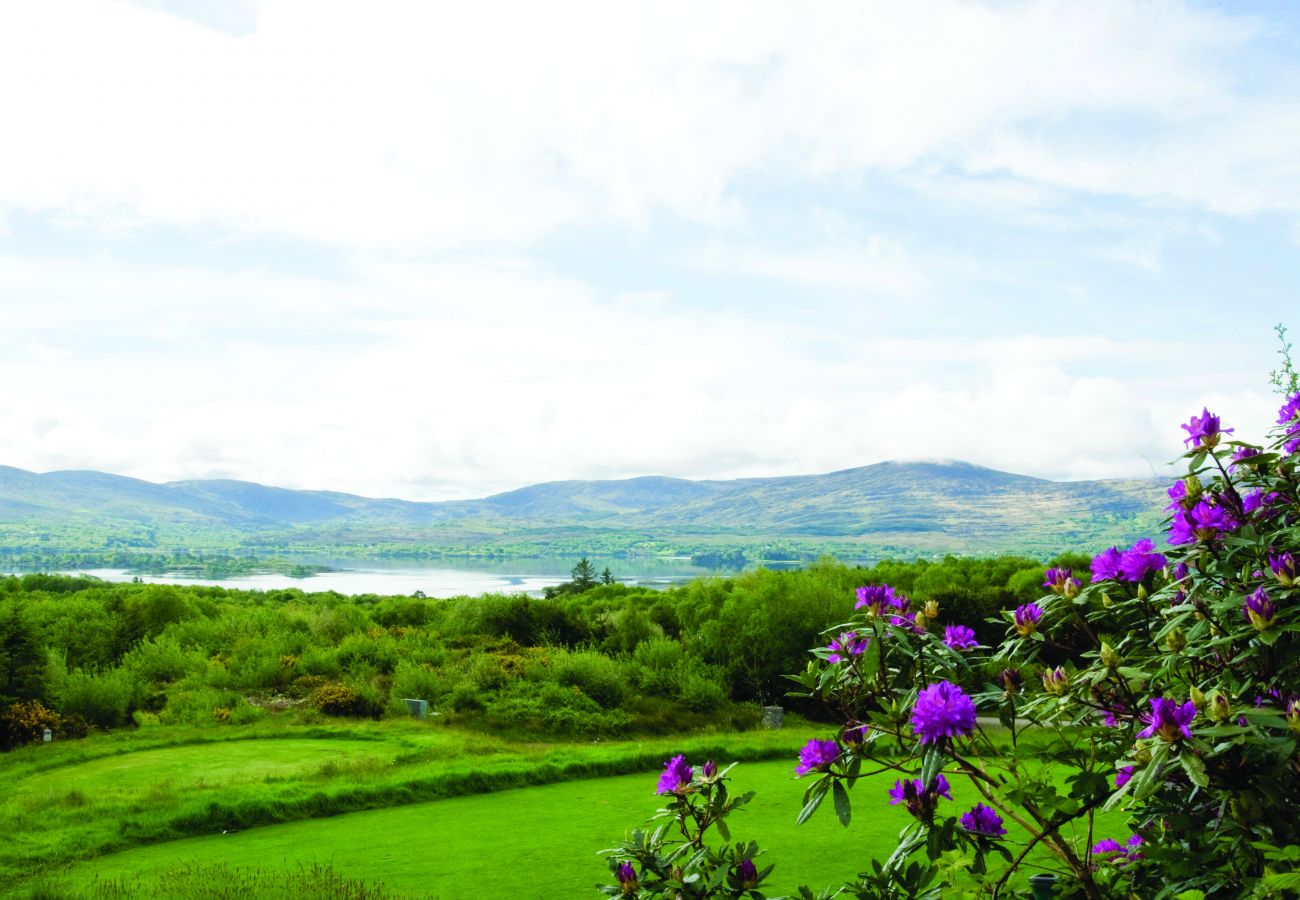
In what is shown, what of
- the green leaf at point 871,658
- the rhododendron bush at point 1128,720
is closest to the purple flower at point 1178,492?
the rhododendron bush at point 1128,720

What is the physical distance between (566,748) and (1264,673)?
1201 centimetres

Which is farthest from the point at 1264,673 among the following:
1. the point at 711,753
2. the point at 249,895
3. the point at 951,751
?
the point at 711,753

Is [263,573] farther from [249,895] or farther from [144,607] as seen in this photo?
[249,895]

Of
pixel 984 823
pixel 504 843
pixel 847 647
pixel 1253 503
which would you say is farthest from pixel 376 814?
pixel 1253 503

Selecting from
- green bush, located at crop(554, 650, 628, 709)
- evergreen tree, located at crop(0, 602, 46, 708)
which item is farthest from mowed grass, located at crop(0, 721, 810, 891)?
green bush, located at crop(554, 650, 628, 709)

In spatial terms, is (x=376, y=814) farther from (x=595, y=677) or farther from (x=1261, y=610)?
(x=1261, y=610)

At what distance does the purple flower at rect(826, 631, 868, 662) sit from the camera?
2713 mm

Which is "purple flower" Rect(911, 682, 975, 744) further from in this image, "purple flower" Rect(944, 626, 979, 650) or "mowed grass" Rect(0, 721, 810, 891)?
"mowed grass" Rect(0, 721, 810, 891)

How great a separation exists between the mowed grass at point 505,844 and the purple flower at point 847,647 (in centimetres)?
Answer: 347

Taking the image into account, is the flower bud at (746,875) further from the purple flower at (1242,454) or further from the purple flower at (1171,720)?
the purple flower at (1242,454)

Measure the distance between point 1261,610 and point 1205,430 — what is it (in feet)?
1.77

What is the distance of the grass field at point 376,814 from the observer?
698 cm

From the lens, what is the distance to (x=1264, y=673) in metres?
2.29

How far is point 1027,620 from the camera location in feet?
8.43
